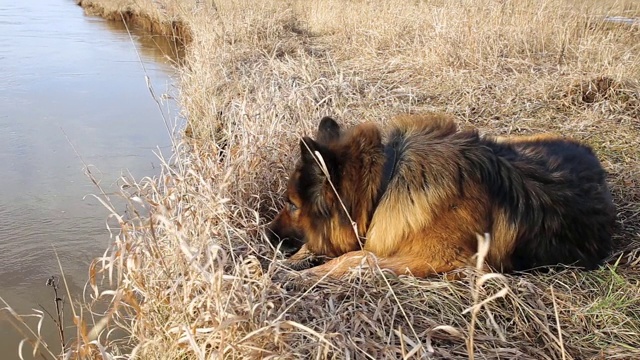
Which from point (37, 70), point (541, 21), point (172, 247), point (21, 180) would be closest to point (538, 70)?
point (541, 21)

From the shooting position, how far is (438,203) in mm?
2789

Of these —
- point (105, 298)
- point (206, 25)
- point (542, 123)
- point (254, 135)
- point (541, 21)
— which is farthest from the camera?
point (206, 25)

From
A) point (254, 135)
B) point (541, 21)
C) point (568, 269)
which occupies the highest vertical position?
point (541, 21)

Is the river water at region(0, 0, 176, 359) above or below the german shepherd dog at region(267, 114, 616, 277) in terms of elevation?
below

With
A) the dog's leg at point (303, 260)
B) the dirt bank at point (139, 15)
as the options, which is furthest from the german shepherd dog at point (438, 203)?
the dirt bank at point (139, 15)

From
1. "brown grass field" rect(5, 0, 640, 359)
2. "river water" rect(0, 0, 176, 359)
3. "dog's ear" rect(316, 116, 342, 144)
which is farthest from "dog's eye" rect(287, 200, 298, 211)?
"river water" rect(0, 0, 176, 359)

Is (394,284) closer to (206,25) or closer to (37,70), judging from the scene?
(206,25)

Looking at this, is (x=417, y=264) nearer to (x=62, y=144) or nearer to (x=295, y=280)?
(x=295, y=280)

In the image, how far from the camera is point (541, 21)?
27.7 ft

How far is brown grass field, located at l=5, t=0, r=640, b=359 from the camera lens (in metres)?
2.32

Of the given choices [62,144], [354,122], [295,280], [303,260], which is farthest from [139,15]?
[295,280]

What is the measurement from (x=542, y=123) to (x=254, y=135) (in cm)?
344

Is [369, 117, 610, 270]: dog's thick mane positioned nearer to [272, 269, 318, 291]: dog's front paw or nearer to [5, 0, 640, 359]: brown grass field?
[5, 0, 640, 359]: brown grass field

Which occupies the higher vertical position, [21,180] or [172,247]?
[172,247]
